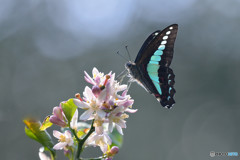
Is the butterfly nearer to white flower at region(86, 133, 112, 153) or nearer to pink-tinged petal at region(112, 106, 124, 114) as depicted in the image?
pink-tinged petal at region(112, 106, 124, 114)

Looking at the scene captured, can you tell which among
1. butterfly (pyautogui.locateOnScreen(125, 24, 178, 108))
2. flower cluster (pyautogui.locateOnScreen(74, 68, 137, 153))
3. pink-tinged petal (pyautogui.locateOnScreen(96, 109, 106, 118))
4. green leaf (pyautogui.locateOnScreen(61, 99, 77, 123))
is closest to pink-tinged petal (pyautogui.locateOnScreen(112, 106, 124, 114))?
flower cluster (pyautogui.locateOnScreen(74, 68, 137, 153))

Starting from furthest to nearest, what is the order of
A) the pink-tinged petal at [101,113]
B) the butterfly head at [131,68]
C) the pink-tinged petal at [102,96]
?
the butterfly head at [131,68] < the pink-tinged petal at [102,96] < the pink-tinged petal at [101,113]

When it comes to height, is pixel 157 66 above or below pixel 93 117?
above

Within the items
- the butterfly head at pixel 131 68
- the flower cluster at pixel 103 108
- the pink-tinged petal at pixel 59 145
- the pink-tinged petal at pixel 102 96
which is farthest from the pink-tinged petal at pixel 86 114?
the butterfly head at pixel 131 68

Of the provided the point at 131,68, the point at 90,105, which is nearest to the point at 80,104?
the point at 90,105

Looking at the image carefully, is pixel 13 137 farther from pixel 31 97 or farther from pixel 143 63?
pixel 143 63

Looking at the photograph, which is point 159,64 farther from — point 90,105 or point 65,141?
point 65,141

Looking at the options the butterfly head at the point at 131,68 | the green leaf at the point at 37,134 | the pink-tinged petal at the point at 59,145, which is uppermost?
the butterfly head at the point at 131,68

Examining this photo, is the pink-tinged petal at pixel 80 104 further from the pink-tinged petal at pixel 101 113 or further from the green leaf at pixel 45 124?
the green leaf at pixel 45 124
